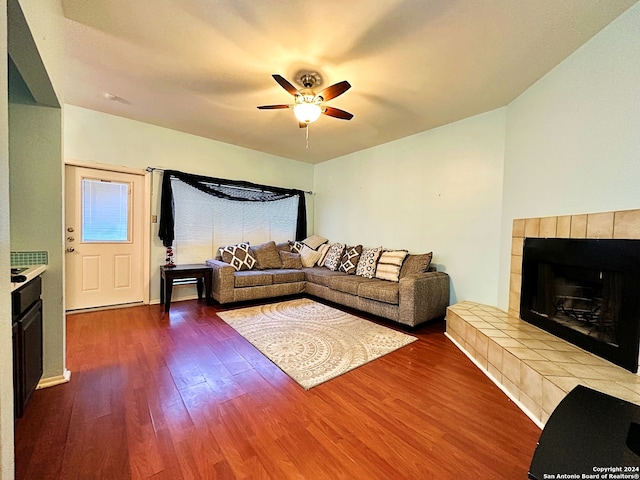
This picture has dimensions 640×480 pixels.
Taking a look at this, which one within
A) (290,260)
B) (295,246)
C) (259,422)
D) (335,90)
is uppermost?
(335,90)

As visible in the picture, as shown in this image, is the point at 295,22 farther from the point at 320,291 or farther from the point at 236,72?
the point at 320,291

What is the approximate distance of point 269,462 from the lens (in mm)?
1292

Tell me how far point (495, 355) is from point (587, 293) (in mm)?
853

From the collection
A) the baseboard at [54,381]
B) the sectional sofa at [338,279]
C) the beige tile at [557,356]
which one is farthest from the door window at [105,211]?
the beige tile at [557,356]

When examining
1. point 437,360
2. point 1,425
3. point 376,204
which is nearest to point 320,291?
point 376,204

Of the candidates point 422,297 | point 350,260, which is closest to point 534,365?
point 422,297

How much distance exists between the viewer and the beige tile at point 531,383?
5.24 feet

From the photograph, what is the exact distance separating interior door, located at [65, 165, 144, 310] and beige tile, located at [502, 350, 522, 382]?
14.5ft

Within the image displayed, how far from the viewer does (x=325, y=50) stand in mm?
2104

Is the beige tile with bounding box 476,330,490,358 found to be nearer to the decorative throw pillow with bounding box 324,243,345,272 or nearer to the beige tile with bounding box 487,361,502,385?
the beige tile with bounding box 487,361,502,385

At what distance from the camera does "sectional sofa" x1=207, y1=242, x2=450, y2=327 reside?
123 inches

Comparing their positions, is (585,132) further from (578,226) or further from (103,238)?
(103,238)

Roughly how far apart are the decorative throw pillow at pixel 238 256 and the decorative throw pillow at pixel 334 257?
1.29 meters

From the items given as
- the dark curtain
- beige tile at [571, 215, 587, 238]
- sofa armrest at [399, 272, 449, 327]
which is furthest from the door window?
beige tile at [571, 215, 587, 238]
